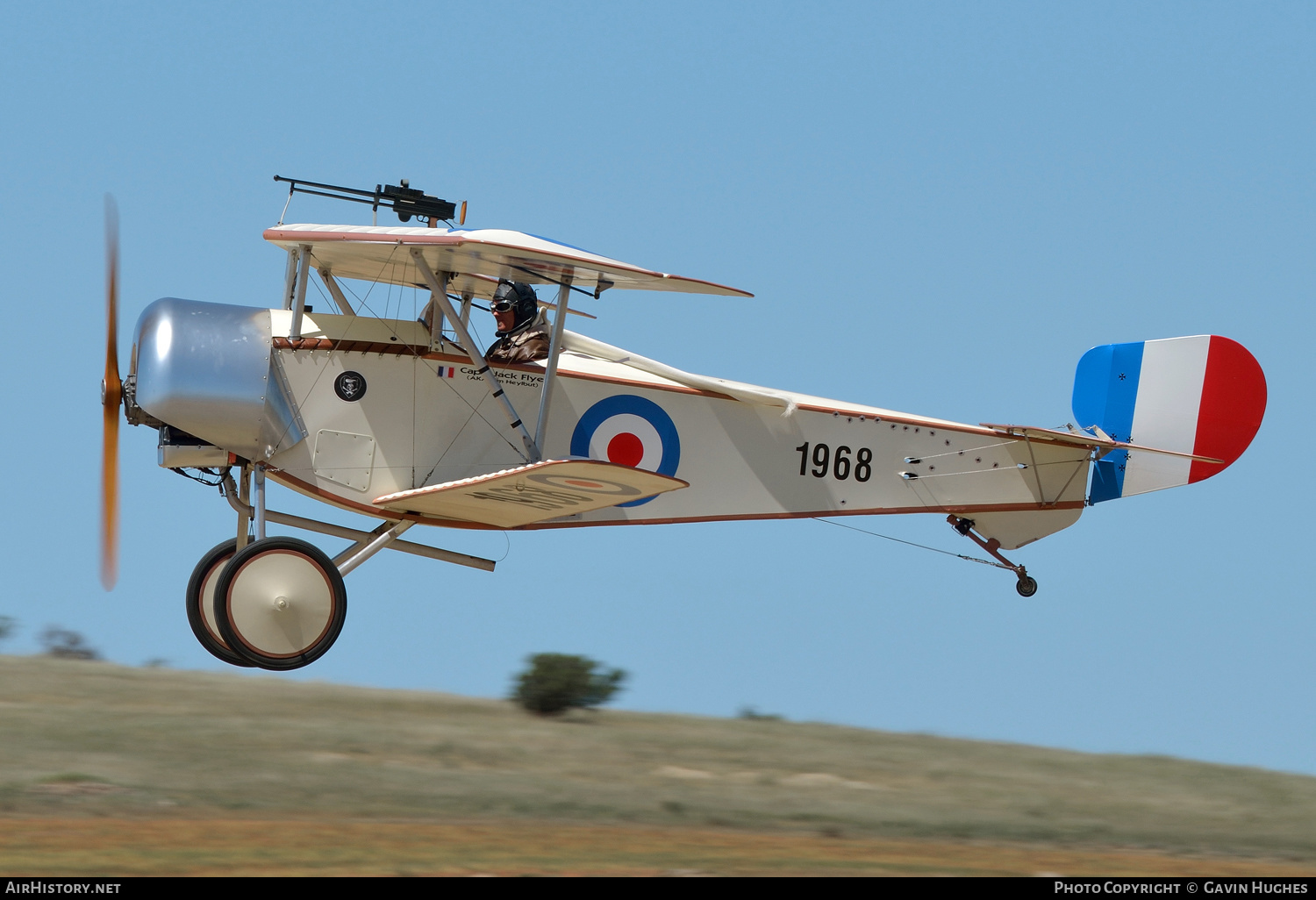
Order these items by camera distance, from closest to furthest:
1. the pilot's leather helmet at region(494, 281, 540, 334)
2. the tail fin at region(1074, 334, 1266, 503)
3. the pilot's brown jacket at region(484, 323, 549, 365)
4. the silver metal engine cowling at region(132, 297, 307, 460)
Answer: the silver metal engine cowling at region(132, 297, 307, 460) → the pilot's brown jacket at region(484, 323, 549, 365) → the pilot's leather helmet at region(494, 281, 540, 334) → the tail fin at region(1074, 334, 1266, 503)

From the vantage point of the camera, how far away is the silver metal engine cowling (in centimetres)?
959

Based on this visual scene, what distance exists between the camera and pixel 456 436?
33.9 ft

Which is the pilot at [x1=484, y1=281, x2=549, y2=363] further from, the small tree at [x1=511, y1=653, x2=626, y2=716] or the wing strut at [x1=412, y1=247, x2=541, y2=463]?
the small tree at [x1=511, y1=653, x2=626, y2=716]

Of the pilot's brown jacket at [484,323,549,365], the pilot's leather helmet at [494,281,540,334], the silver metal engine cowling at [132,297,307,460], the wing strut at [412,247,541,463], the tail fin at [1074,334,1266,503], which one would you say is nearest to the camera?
the silver metal engine cowling at [132,297,307,460]

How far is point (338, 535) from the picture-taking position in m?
10.7

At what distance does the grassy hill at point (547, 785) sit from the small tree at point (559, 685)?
0.22m

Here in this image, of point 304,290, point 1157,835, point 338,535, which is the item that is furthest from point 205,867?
point 1157,835

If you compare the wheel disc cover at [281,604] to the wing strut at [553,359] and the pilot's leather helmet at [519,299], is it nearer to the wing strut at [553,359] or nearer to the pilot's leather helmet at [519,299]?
the wing strut at [553,359]

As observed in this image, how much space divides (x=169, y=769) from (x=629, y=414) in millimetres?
4197

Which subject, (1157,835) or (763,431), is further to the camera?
(763,431)

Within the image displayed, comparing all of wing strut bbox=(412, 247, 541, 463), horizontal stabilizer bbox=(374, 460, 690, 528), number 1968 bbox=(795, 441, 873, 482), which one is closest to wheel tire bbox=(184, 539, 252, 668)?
horizontal stabilizer bbox=(374, 460, 690, 528)

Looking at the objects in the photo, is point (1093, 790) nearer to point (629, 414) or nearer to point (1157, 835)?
point (1157, 835)

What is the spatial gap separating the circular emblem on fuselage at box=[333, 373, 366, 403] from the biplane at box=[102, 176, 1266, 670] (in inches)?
0.5

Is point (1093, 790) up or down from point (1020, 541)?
down
